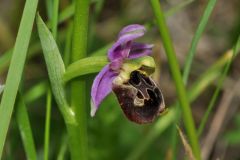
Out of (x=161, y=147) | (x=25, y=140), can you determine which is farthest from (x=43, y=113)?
(x=25, y=140)

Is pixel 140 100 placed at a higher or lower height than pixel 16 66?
lower

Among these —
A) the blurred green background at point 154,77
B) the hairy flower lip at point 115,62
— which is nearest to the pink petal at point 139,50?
the hairy flower lip at point 115,62

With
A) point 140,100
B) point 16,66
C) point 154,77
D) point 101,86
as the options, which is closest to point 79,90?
point 101,86

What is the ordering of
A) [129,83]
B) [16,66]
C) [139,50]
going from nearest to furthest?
[16,66] < [129,83] < [139,50]

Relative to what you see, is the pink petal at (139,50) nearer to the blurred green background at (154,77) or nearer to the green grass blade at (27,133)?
the blurred green background at (154,77)

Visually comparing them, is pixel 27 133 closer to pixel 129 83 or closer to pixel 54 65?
pixel 54 65

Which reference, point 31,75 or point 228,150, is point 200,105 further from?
point 31,75

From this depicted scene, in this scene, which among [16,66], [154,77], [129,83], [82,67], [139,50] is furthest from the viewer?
[154,77]

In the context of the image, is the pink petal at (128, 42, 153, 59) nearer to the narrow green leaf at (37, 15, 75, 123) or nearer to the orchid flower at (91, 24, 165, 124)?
the orchid flower at (91, 24, 165, 124)
